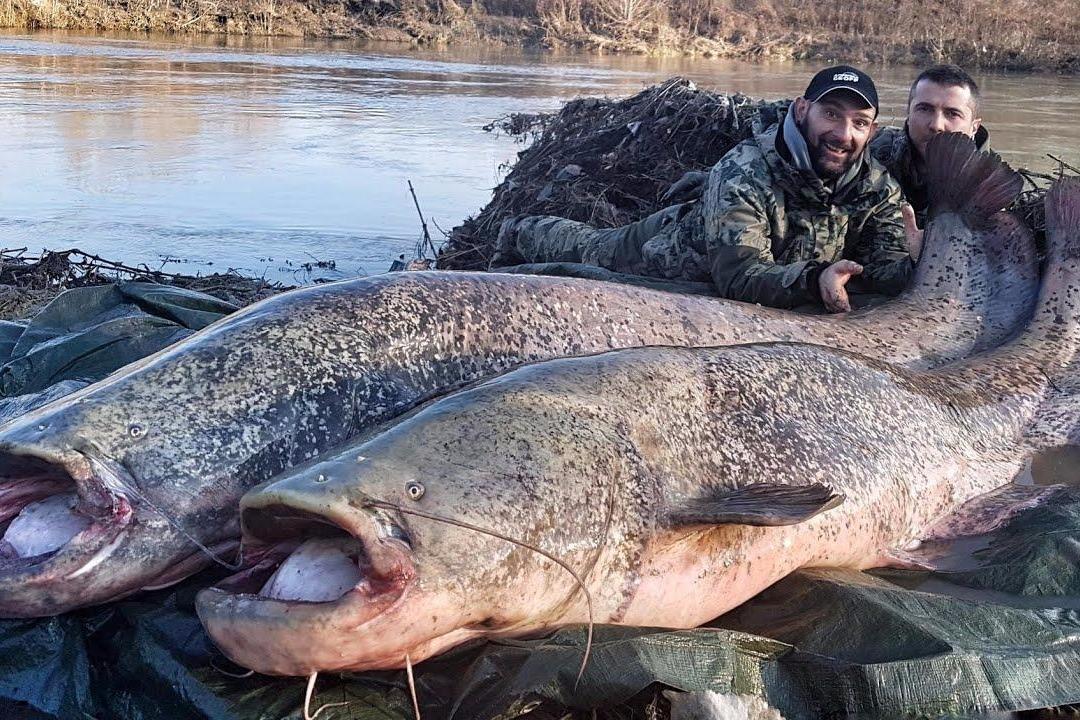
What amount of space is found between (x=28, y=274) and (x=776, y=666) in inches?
251

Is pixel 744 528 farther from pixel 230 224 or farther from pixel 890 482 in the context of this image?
pixel 230 224

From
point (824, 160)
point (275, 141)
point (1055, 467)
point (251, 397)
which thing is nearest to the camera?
point (251, 397)

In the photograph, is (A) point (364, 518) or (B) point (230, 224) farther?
(B) point (230, 224)

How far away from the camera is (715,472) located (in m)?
3.11

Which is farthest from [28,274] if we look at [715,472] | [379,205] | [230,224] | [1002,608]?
[1002,608]

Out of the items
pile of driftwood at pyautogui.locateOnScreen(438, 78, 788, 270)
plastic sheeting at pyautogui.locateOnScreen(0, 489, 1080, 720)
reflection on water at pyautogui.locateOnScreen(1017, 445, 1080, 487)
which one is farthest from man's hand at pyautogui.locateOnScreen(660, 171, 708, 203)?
plastic sheeting at pyautogui.locateOnScreen(0, 489, 1080, 720)

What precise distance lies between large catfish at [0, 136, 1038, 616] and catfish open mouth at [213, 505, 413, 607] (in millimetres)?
504

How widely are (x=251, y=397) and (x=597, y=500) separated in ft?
3.72

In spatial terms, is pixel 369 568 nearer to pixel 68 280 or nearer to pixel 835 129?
pixel 835 129

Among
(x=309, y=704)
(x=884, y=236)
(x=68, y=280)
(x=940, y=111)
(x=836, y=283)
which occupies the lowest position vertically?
(x=309, y=704)

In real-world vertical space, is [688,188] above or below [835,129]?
below

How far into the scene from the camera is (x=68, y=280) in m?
7.30

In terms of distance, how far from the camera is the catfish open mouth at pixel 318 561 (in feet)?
7.64

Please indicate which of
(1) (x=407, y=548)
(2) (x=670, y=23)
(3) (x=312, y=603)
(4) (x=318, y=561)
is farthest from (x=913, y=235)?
(2) (x=670, y=23)
